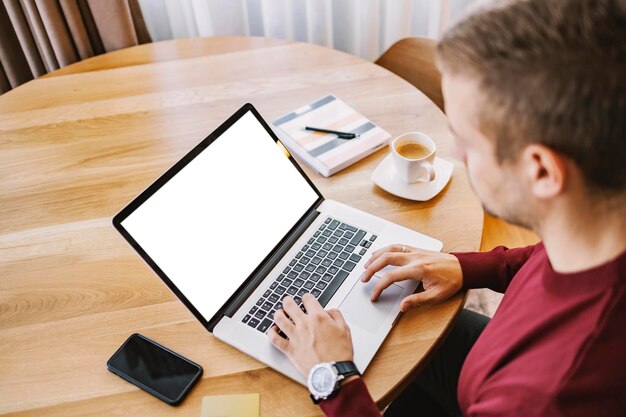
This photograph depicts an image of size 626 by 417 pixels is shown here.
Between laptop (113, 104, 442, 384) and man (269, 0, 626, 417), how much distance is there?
0.08 m

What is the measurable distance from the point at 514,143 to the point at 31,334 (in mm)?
830

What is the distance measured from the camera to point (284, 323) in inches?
33.5

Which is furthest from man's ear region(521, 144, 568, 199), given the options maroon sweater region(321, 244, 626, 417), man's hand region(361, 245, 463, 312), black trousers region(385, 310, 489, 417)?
black trousers region(385, 310, 489, 417)

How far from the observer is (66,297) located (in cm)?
96

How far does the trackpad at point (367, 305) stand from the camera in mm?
866

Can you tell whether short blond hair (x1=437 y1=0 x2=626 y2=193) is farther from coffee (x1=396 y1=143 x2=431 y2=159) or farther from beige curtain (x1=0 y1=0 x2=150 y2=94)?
beige curtain (x1=0 y1=0 x2=150 y2=94)

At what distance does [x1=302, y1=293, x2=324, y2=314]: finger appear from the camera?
0.86m

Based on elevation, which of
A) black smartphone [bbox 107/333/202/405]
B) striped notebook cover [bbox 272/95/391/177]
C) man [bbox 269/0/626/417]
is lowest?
black smartphone [bbox 107/333/202/405]

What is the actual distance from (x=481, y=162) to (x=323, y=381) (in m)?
0.38

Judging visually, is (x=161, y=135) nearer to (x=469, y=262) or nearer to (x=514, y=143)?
→ (x=469, y=262)

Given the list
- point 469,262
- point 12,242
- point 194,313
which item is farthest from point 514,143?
point 12,242

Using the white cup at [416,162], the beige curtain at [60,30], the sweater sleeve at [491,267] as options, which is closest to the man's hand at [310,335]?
the sweater sleeve at [491,267]

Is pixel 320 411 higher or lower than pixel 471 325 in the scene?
higher

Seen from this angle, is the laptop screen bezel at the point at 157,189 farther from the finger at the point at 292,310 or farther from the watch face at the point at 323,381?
the watch face at the point at 323,381
